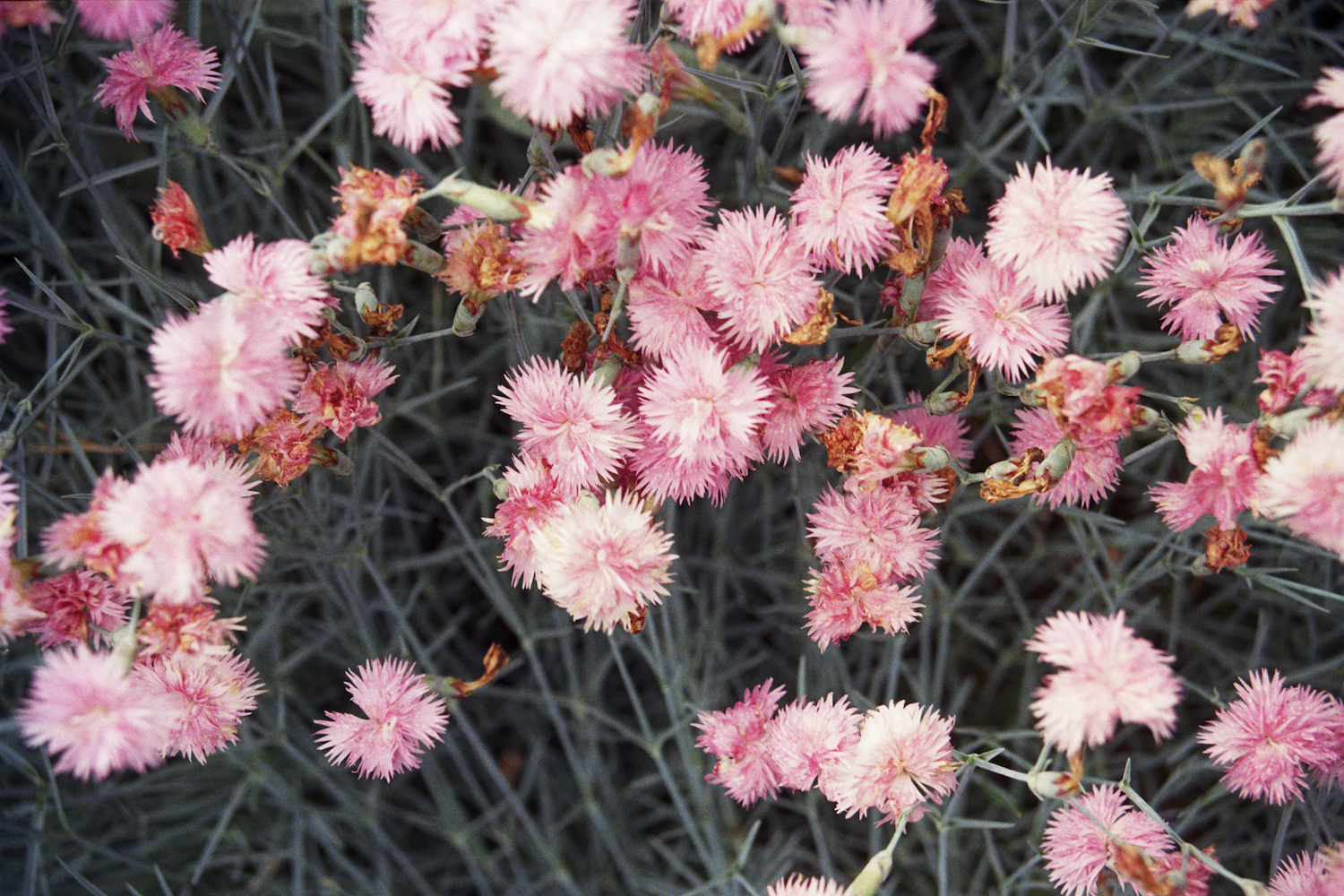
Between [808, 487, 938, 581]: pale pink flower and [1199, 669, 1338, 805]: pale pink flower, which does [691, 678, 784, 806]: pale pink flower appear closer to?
[808, 487, 938, 581]: pale pink flower

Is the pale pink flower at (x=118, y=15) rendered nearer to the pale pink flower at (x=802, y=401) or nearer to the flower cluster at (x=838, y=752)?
the pale pink flower at (x=802, y=401)

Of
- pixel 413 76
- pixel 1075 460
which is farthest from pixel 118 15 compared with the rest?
pixel 1075 460

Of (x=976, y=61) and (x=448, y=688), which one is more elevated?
(x=976, y=61)

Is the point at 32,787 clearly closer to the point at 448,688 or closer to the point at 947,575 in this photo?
the point at 448,688

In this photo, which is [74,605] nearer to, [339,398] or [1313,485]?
[339,398]

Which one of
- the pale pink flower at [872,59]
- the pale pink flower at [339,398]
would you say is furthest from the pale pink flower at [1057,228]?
the pale pink flower at [339,398]

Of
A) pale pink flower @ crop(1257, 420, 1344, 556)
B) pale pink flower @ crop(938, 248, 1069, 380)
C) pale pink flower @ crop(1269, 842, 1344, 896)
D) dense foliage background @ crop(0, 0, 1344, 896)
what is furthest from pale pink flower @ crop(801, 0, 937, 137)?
pale pink flower @ crop(1269, 842, 1344, 896)

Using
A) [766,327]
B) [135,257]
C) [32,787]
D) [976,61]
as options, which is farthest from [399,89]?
[32,787]
